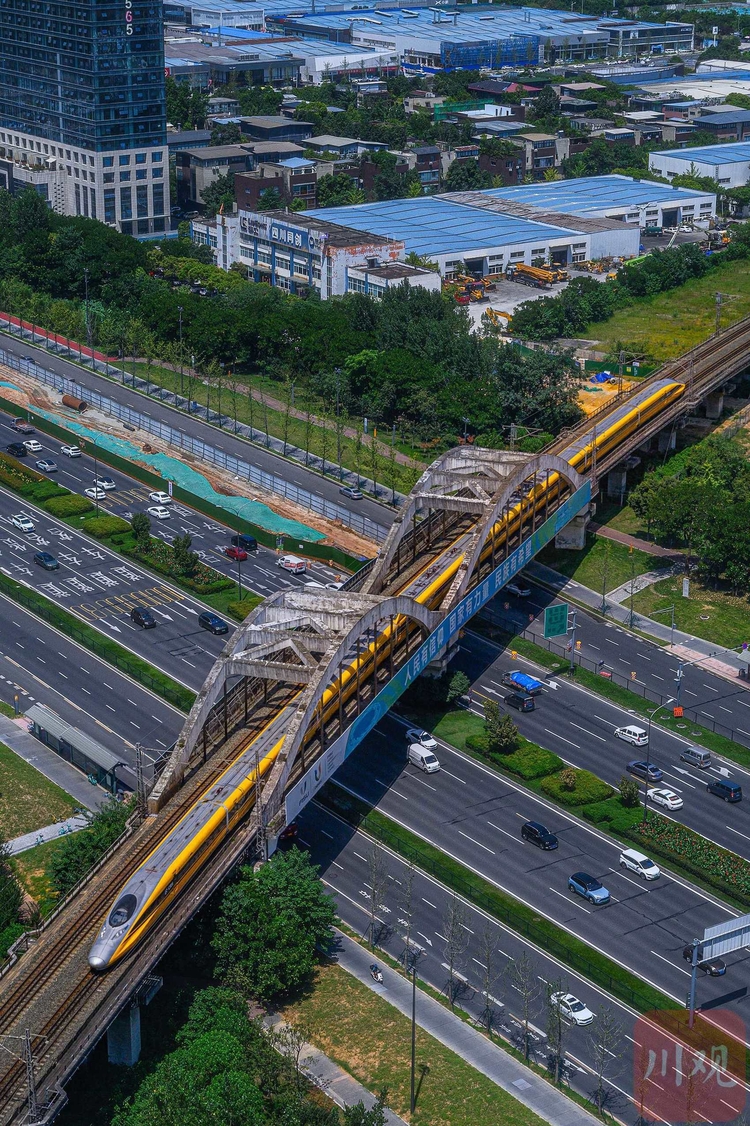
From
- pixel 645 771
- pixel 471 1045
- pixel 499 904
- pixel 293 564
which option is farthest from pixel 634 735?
pixel 293 564

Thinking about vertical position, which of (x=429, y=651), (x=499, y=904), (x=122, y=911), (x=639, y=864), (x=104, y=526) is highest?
(x=122, y=911)

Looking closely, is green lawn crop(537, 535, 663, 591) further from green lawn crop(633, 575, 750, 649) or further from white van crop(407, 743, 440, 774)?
white van crop(407, 743, 440, 774)

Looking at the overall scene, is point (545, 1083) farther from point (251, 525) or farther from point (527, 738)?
point (251, 525)

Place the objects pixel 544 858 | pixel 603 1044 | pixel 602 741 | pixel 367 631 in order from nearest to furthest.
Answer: pixel 603 1044, pixel 544 858, pixel 367 631, pixel 602 741

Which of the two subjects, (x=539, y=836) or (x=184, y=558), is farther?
(x=184, y=558)

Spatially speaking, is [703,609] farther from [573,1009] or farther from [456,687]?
[573,1009]

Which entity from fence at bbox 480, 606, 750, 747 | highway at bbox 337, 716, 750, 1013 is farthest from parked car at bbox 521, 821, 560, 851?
fence at bbox 480, 606, 750, 747

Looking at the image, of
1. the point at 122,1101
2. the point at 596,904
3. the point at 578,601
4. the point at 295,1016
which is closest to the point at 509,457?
the point at 578,601
